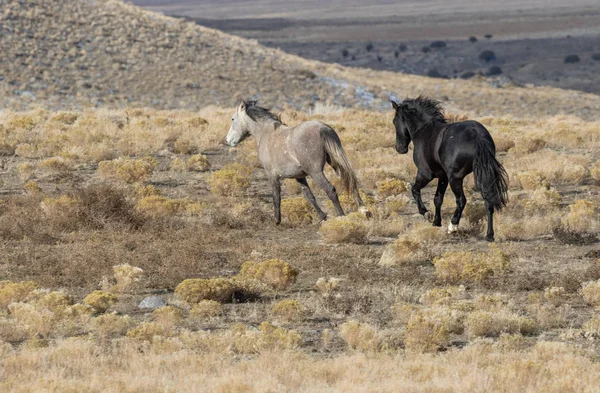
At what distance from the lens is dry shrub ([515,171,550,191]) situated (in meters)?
17.8

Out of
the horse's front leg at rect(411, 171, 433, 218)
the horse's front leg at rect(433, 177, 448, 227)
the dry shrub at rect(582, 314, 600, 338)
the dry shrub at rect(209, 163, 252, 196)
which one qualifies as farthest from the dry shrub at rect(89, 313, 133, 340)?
the dry shrub at rect(209, 163, 252, 196)

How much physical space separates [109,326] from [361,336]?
7.78ft

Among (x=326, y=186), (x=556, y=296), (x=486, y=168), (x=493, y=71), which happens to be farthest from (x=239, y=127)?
(x=493, y=71)

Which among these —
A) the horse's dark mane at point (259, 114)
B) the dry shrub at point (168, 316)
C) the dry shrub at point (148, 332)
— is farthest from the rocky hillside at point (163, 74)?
the dry shrub at point (148, 332)

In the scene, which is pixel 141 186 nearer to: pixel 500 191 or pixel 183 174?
pixel 183 174

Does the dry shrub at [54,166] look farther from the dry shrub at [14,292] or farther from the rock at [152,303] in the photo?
the rock at [152,303]

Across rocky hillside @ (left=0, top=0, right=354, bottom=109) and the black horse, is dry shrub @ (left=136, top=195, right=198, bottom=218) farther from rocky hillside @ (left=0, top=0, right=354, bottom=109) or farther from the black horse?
rocky hillside @ (left=0, top=0, right=354, bottom=109)

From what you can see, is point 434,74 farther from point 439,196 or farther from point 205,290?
point 205,290

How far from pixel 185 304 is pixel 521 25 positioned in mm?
121505

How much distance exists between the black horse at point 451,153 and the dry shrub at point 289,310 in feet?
12.7

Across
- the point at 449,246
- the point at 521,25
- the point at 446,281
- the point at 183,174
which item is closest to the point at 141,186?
the point at 183,174

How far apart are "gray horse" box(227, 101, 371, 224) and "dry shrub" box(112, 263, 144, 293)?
3.51 meters

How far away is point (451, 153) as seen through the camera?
13.4m

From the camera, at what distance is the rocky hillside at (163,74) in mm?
44250
